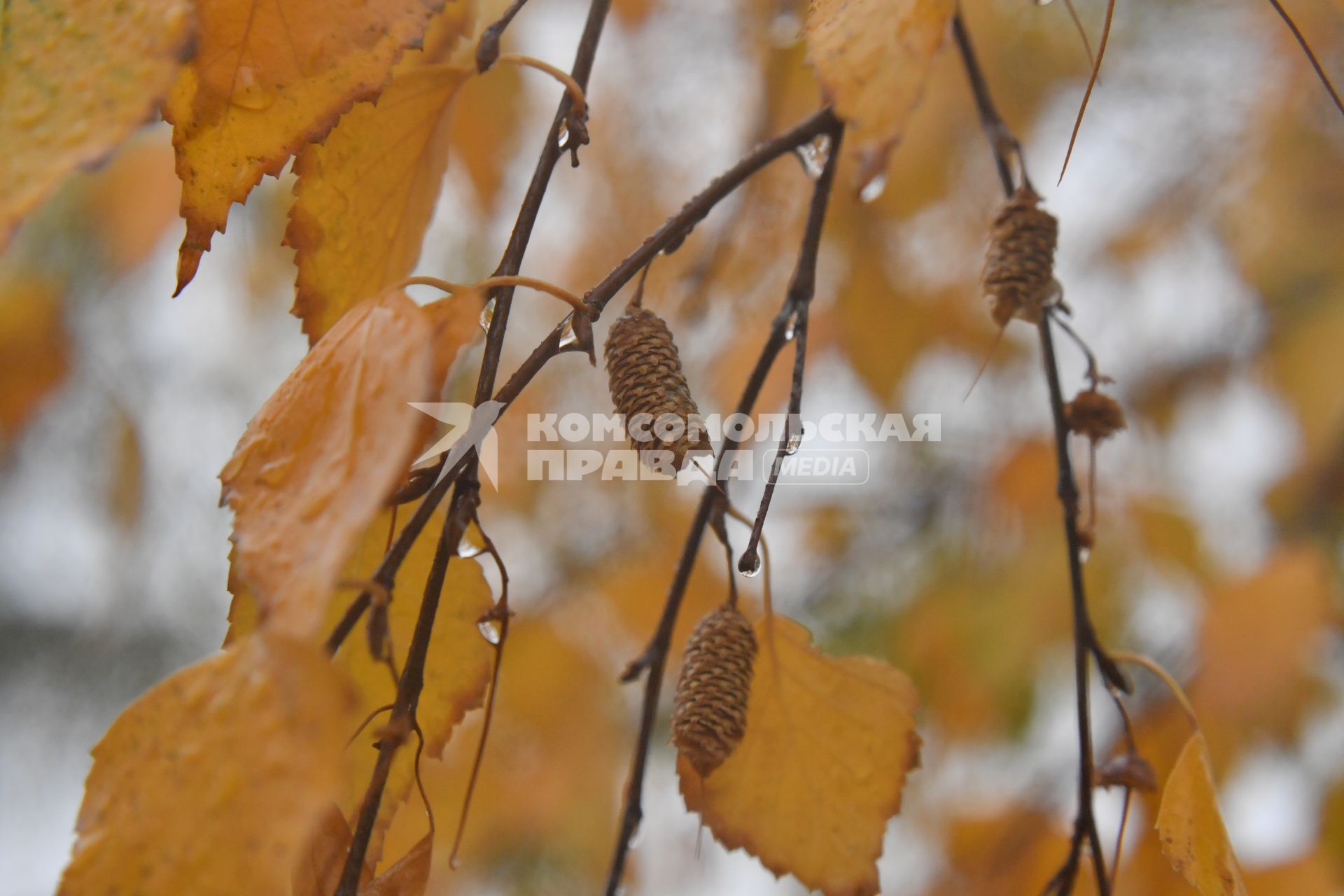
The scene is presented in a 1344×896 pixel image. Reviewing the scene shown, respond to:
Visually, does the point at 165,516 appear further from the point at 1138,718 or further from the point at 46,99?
the point at 46,99

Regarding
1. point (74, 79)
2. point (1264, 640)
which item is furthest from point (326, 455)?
point (1264, 640)

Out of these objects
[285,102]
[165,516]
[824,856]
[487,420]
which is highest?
[165,516]

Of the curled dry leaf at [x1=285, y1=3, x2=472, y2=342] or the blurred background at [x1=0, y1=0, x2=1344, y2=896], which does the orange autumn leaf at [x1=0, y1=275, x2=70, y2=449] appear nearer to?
the blurred background at [x1=0, y1=0, x2=1344, y2=896]

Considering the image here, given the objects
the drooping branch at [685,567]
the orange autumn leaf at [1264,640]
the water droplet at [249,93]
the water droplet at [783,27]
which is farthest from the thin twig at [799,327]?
A: the orange autumn leaf at [1264,640]

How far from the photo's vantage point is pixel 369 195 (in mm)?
393

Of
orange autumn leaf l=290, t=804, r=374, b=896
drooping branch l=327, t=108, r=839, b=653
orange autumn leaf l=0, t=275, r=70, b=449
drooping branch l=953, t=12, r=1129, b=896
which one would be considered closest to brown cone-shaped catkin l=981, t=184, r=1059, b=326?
drooping branch l=953, t=12, r=1129, b=896

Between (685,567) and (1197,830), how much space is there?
0.22 metres

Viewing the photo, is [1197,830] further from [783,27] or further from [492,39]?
[783,27]

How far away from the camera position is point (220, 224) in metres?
0.33

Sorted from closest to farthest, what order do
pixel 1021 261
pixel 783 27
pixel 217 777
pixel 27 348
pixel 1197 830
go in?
1. pixel 217 777
2. pixel 1197 830
3. pixel 1021 261
4. pixel 783 27
5. pixel 27 348

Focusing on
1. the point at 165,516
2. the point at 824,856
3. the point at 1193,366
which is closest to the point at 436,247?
the point at 165,516

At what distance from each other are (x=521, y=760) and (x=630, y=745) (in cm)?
21

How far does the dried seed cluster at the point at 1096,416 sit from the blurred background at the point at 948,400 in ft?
1.13

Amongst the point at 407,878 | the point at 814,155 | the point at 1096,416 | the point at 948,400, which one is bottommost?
the point at 407,878
